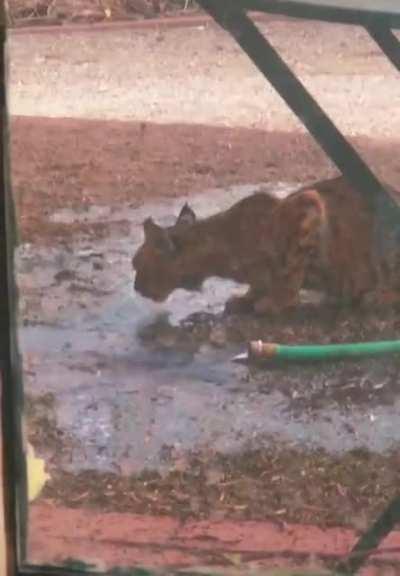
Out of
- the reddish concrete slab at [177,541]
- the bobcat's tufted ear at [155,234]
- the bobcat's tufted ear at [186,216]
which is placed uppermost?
the bobcat's tufted ear at [186,216]

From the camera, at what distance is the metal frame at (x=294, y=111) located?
1.24 meters

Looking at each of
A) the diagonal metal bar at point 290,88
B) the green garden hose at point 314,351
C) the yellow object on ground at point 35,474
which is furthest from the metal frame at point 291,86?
the yellow object on ground at point 35,474

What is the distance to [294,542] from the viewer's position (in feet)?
4.36

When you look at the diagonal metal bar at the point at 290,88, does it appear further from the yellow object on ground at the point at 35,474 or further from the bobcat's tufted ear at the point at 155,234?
the yellow object on ground at the point at 35,474

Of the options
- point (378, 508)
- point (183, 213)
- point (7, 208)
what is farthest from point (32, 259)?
point (378, 508)

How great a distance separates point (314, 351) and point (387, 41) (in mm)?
304

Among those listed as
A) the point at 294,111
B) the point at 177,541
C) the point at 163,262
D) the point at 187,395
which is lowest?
the point at 177,541

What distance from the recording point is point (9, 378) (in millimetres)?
1354

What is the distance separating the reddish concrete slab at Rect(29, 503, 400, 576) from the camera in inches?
52.1

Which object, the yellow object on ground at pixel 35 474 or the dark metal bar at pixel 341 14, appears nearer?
the dark metal bar at pixel 341 14

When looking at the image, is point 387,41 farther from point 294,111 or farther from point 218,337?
point 218,337

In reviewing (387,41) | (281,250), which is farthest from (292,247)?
(387,41)

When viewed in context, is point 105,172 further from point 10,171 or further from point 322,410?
point 322,410

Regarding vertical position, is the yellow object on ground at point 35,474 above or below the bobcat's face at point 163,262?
below
